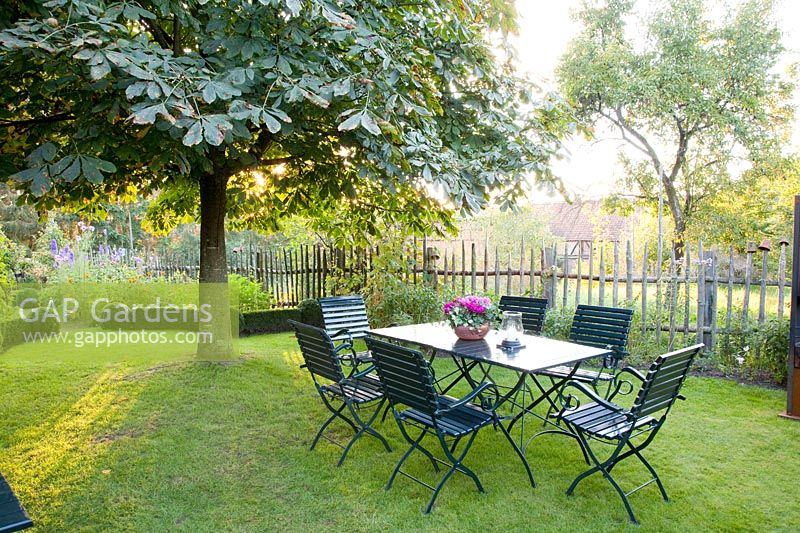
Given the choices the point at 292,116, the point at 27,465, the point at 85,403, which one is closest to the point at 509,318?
the point at 292,116

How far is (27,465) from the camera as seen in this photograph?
3766mm

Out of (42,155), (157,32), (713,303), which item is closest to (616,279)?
(713,303)

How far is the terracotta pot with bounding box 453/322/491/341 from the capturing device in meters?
4.32

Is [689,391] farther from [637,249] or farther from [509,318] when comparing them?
[637,249]

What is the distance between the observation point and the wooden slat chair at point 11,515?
1.77m

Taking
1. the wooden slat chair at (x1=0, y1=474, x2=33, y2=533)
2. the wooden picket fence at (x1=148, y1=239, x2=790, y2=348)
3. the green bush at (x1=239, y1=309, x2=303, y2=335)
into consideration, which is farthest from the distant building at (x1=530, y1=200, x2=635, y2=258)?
the wooden slat chair at (x1=0, y1=474, x2=33, y2=533)

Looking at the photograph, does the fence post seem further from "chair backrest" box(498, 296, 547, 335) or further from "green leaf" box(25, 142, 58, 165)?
"green leaf" box(25, 142, 58, 165)

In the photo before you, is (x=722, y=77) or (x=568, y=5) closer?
(x=722, y=77)

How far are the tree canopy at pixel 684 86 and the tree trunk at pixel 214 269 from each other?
8.57m

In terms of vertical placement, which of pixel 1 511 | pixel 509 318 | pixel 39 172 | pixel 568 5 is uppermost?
pixel 568 5

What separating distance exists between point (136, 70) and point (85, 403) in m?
3.47

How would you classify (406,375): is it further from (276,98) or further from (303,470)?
(276,98)

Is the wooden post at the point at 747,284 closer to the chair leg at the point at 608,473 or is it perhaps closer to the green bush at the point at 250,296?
the chair leg at the point at 608,473

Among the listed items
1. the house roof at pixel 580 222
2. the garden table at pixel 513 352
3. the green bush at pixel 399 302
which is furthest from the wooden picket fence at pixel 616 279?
the house roof at pixel 580 222
